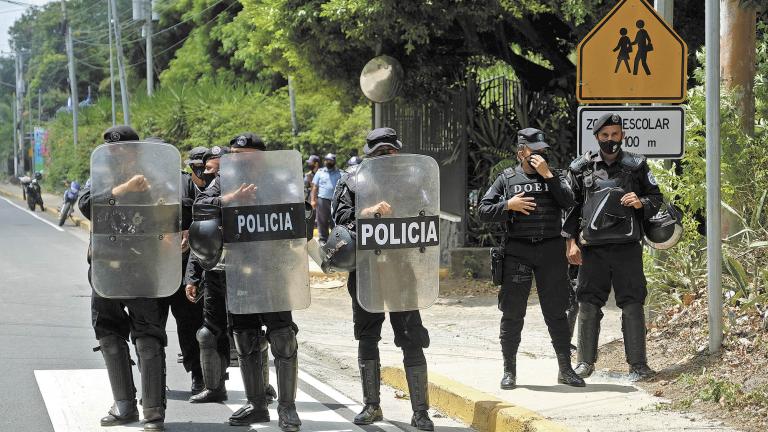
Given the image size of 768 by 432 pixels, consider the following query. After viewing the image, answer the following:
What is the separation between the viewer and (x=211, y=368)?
24.8ft

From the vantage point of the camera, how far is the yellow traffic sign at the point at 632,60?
8.34 meters

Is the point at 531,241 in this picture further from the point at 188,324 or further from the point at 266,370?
the point at 188,324

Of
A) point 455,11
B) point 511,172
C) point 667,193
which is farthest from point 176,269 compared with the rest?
point 455,11

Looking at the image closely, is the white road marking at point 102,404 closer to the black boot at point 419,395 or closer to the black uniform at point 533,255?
the black boot at point 419,395

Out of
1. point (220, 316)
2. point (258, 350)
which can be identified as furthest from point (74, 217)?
point (258, 350)

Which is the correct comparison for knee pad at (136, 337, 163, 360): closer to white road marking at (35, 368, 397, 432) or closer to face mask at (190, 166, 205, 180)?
white road marking at (35, 368, 397, 432)

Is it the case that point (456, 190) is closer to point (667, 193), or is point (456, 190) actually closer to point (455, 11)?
point (455, 11)

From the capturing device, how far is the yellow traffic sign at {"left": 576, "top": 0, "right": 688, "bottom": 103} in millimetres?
8336

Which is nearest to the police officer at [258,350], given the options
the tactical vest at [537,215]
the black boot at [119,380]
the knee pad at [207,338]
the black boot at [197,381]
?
the knee pad at [207,338]

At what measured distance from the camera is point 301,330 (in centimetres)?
1176

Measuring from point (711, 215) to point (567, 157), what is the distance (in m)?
7.69

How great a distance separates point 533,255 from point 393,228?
1.38 metres

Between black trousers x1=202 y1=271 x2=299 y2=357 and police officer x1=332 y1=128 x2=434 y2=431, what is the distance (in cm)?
44

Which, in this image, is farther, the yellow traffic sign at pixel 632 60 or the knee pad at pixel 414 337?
the yellow traffic sign at pixel 632 60
